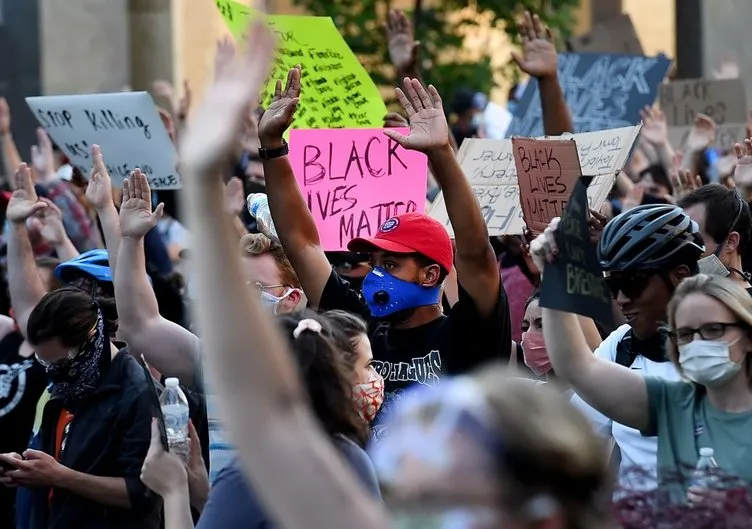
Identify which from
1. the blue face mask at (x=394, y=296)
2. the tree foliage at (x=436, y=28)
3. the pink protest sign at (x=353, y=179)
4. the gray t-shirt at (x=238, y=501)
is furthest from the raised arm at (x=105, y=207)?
the tree foliage at (x=436, y=28)

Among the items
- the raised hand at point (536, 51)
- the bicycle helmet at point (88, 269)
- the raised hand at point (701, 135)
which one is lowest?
the bicycle helmet at point (88, 269)

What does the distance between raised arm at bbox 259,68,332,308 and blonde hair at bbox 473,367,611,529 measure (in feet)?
9.98

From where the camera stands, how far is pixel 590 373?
328 cm

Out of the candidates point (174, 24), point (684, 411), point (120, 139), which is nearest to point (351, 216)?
point (120, 139)

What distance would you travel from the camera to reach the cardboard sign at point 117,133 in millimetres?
7340

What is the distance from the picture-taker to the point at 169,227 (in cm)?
980

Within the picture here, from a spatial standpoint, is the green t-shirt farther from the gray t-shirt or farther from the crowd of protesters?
the gray t-shirt

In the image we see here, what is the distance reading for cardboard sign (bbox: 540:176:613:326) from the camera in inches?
123

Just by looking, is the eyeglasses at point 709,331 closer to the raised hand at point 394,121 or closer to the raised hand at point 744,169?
the raised hand at point 744,169

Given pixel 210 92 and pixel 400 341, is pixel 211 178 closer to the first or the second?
pixel 210 92

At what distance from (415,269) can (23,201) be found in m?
2.50

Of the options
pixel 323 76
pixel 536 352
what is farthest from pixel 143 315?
pixel 323 76

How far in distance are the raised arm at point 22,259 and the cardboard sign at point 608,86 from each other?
3.03 meters

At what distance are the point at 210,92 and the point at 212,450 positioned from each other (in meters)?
2.02
